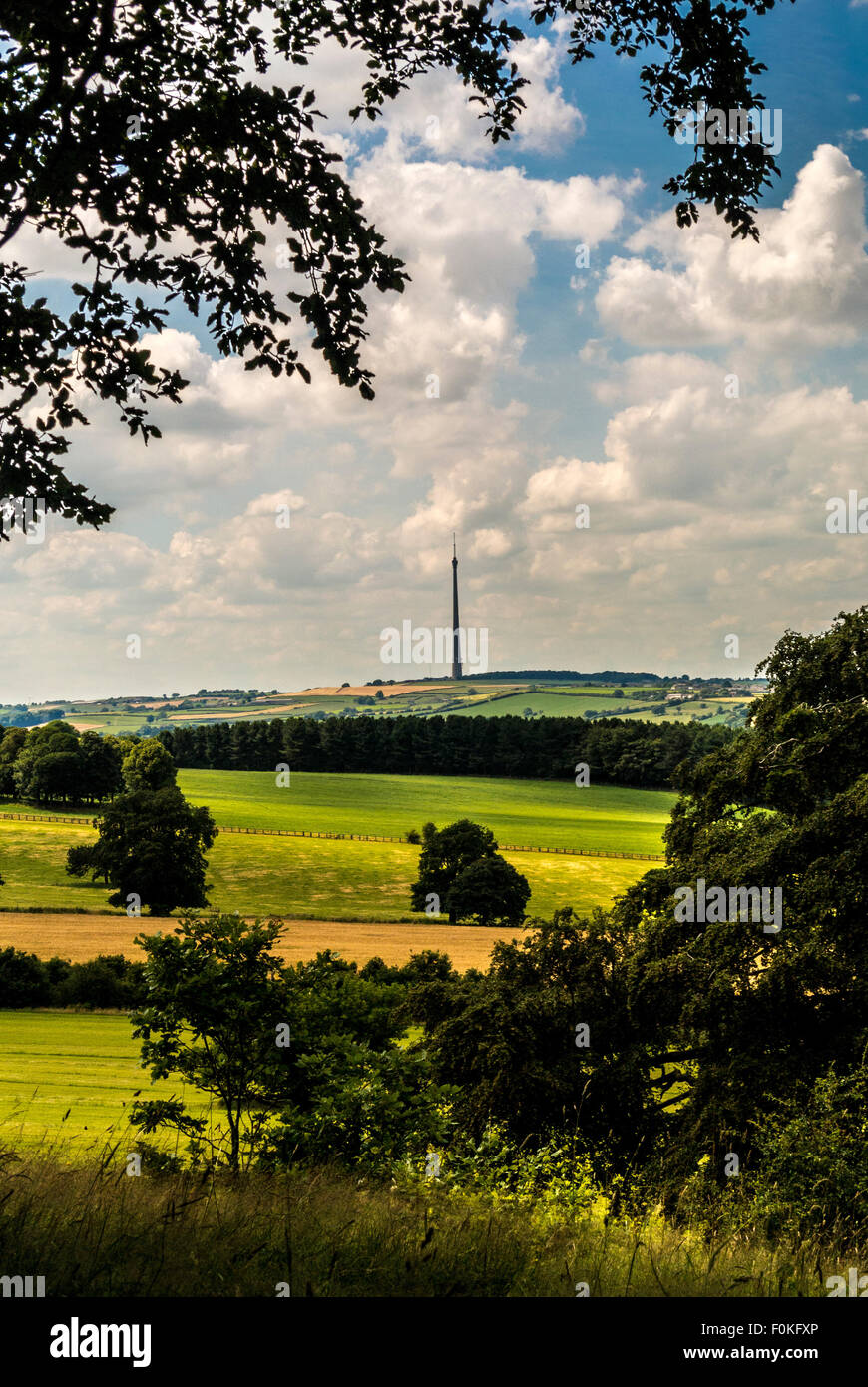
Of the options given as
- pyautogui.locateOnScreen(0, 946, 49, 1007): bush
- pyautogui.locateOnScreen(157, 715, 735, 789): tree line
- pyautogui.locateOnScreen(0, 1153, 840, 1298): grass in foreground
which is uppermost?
pyautogui.locateOnScreen(0, 1153, 840, 1298): grass in foreground

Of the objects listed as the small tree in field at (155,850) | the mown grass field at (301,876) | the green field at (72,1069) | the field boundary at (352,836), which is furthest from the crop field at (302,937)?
the field boundary at (352,836)

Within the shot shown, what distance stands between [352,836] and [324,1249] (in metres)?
91.4

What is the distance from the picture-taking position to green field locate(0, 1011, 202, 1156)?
2394cm

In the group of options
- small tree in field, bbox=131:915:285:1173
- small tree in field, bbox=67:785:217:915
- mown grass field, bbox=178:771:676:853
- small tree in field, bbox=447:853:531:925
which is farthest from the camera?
mown grass field, bbox=178:771:676:853

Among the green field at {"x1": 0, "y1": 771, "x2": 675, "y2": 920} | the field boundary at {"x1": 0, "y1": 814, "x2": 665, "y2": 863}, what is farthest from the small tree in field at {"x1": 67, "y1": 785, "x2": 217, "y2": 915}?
the field boundary at {"x1": 0, "y1": 814, "x2": 665, "y2": 863}

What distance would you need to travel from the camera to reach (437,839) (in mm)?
71688

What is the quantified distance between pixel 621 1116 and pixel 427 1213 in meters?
14.0

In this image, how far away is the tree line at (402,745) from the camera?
138 m

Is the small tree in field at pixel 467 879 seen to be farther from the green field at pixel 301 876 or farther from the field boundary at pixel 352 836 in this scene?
the field boundary at pixel 352 836

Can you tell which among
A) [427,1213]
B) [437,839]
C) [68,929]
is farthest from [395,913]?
[427,1213]

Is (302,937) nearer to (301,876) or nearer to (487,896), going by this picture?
(487,896)

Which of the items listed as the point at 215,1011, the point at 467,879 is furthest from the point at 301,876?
the point at 215,1011

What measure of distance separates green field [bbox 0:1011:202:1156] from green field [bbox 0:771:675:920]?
2748 centimetres

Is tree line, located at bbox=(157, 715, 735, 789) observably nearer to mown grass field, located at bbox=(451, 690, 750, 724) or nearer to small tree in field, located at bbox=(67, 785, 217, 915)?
mown grass field, located at bbox=(451, 690, 750, 724)
